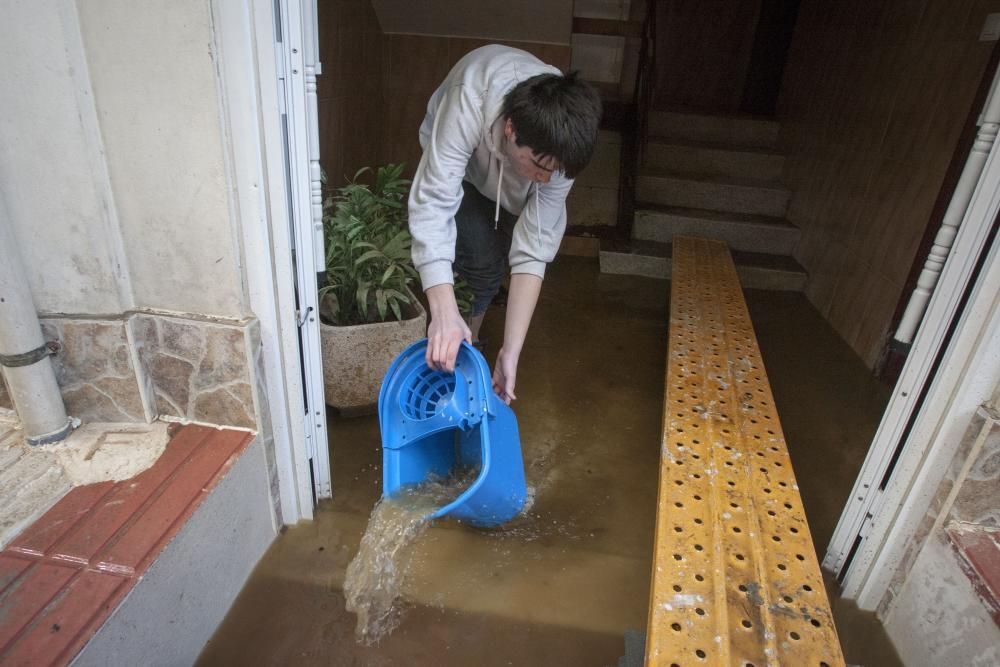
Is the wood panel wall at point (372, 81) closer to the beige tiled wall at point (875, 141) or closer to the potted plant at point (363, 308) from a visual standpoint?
the potted plant at point (363, 308)

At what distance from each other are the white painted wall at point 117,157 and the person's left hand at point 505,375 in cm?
56

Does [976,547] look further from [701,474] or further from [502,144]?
[502,144]

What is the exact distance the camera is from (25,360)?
102 cm

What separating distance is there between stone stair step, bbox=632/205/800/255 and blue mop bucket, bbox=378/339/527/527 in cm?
232

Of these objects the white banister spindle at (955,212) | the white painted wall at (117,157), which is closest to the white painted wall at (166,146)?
the white painted wall at (117,157)

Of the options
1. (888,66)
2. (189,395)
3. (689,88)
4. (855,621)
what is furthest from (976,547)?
(689,88)

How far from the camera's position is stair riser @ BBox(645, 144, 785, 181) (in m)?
3.53

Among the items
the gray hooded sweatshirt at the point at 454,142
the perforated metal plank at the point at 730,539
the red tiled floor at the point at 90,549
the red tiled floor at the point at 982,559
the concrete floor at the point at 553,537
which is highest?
the gray hooded sweatshirt at the point at 454,142

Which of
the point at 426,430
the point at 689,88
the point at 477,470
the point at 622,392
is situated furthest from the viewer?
the point at 689,88

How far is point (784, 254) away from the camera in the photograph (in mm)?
3211

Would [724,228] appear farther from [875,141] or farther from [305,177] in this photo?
[305,177]

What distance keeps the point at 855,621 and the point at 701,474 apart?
486 mm

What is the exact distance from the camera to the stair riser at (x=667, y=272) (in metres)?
2.98

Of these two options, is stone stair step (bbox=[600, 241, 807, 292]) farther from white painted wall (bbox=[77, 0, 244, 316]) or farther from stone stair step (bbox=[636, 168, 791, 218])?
white painted wall (bbox=[77, 0, 244, 316])
